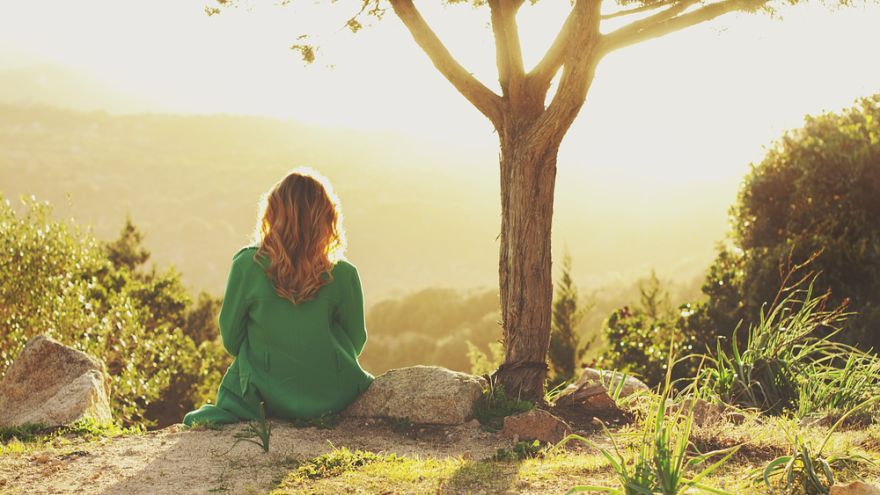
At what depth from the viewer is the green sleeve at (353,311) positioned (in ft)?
19.2

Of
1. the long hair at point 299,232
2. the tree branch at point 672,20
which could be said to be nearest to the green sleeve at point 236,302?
the long hair at point 299,232

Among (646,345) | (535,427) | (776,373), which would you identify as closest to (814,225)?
(646,345)

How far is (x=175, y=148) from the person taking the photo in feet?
485

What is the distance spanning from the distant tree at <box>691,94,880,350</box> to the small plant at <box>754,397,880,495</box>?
17.9ft

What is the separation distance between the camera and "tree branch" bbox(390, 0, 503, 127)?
7012mm

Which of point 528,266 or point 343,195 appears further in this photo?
point 343,195

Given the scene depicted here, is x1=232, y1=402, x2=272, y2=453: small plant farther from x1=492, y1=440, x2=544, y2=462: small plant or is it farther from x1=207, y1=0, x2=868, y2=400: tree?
x1=207, y1=0, x2=868, y2=400: tree

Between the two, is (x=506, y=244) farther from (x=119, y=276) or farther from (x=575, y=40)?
(x=119, y=276)

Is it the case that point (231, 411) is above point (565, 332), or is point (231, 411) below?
above

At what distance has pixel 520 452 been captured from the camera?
4.95 meters

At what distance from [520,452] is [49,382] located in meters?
4.21

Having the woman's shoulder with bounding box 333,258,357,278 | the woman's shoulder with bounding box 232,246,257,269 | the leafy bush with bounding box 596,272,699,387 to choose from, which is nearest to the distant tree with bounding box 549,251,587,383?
the leafy bush with bounding box 596,272,699,387

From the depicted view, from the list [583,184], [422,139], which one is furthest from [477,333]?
[422,139]

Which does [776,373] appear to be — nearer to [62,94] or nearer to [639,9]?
[639,9]
